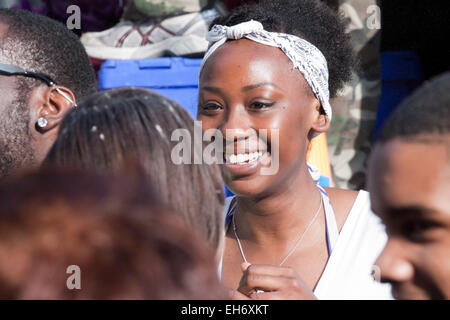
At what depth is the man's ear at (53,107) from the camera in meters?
2.12

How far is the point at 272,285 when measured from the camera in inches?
59.0

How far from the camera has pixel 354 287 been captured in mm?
1907

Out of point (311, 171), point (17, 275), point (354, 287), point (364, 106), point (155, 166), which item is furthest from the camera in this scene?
point (364, 106)

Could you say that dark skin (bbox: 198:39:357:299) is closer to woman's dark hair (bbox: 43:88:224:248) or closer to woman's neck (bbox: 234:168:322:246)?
woman's neck (bbox: 234:168:322:246)

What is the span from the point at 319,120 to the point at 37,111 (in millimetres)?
1066

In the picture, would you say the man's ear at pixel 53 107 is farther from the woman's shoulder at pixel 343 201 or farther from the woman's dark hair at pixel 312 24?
the woman's shoulder at pixel 343 201

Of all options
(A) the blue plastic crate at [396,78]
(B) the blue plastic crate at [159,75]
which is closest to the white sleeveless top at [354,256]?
(B) the blue plastic crate at [159,75]

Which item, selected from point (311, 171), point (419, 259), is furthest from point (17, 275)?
point (311, 171)

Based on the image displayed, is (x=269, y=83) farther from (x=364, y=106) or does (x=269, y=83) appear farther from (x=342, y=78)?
(x=364, y=106)

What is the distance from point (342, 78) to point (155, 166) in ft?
5.36

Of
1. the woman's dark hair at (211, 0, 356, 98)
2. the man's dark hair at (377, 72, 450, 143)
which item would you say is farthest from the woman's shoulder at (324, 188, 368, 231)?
the man's dark hair at (377, 72, 450, 143)

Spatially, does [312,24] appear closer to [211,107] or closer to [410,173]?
[211,107]

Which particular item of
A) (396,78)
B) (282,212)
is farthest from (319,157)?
(396,78)
